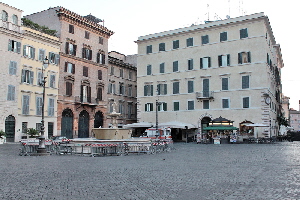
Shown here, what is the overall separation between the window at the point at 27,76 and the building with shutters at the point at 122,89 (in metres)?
14.4

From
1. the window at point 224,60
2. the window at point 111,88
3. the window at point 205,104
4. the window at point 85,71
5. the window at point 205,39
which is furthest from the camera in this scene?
the window at point 111,88

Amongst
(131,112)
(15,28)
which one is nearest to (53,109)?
(15,28)

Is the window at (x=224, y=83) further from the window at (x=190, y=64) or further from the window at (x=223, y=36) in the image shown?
the window at (x=223, y=36)

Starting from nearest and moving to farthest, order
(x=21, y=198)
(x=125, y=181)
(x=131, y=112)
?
1. (x=21, y=198)
2. (x=125, y=181)
3. (x=131, y=112)

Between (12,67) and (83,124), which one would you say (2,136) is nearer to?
(12,67)

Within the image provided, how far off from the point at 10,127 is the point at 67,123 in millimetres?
8447

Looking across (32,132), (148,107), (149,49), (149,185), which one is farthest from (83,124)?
(149,185)

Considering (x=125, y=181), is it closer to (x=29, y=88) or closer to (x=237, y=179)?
(x=237, y=179)

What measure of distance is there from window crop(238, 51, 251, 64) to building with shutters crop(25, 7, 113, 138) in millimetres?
19919

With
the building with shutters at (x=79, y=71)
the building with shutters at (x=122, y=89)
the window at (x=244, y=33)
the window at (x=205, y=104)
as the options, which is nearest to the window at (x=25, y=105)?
the building with shutters at (x=79, y=71)

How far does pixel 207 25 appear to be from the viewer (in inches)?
1718

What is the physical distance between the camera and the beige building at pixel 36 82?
36.4 m

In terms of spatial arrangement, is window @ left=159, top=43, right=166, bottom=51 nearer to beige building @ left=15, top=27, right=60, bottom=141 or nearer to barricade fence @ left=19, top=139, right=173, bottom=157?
beige building @ left=15, top=27, right=60, bottom=141

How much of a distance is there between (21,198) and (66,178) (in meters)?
2.78
